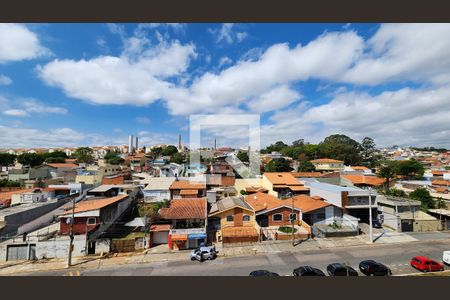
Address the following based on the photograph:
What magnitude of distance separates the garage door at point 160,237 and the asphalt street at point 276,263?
3.62 meters

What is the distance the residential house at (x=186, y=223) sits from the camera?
19.9m

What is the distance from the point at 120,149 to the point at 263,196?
4656 inches

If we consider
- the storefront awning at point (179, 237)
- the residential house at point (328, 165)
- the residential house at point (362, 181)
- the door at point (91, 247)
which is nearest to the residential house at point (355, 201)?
the residential house at point (362, 181)

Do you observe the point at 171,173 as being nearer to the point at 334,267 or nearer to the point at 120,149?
the point at 334,267

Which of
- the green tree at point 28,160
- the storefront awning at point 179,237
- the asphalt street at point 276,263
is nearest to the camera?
the asphalt street at point 276,263

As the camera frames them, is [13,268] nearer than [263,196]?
Yes

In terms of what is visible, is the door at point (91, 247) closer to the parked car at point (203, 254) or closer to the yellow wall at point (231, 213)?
the parked car at point (203, 254)

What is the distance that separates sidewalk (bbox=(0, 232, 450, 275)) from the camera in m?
17.5

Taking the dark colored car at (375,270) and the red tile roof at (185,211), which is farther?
the red tile roof at (185,211)

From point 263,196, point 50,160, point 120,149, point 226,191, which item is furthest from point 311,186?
point 120,149

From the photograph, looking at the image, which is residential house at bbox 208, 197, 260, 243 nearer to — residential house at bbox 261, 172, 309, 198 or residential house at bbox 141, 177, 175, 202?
residential house at bbox 141, 177, 175, 202

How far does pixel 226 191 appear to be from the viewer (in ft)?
118

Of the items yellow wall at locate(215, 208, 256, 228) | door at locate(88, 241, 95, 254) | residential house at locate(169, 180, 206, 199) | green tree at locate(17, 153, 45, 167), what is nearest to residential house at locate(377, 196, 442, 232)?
yellow wall at locate(215, 208, 256, 228)

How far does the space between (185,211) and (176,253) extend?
15.0 ft
